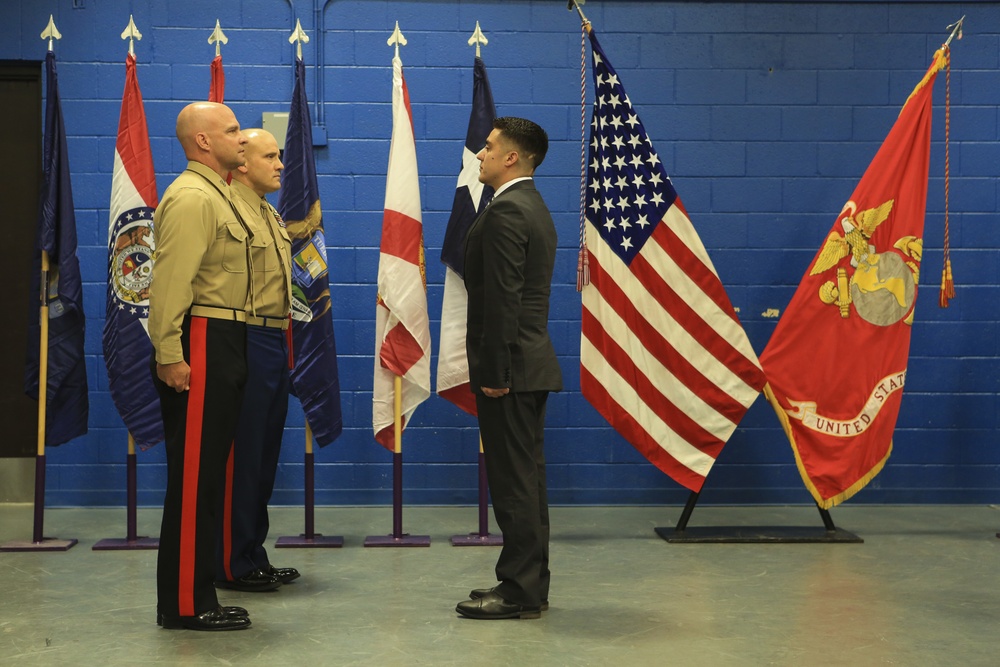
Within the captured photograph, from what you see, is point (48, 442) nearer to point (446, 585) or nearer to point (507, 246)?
point (446, 585)

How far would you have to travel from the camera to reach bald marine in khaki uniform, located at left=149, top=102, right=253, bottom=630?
120 inches

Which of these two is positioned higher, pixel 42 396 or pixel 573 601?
pixel 42 396

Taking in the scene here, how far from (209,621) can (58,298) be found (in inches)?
71.5

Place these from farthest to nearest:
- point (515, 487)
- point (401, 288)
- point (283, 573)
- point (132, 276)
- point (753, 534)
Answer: point (753, 534)
point (401, 288)
point (132, 276)
point (283, 573)
point (515, 487)

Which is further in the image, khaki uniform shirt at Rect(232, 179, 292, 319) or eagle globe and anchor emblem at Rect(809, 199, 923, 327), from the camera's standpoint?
eagle globe and anchor emblem at Rect(809, 199, 923, 327)

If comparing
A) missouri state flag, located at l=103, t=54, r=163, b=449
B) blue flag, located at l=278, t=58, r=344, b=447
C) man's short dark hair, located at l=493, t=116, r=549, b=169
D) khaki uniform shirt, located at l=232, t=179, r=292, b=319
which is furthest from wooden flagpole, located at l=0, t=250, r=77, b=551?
man's short dark hair, located at l=493, t=116, r=549, b=169

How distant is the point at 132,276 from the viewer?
168 inches

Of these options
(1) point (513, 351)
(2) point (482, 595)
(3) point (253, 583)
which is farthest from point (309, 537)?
(1) point (513, 351)

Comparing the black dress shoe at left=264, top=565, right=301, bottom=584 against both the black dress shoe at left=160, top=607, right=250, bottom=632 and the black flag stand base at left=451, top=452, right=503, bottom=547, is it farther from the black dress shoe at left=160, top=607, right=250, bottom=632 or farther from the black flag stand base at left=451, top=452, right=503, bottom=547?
the black flag stand base at left=451, top=452, right=503, bottom=547

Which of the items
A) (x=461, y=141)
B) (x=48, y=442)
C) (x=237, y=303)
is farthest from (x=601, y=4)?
(x=48, y=442)

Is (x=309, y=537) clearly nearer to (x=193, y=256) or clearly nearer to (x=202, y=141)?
(x=193, y=256)

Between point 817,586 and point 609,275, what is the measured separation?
1454 mm

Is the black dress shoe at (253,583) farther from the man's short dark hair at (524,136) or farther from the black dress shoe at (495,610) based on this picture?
the man's short dark hair at (524,136)

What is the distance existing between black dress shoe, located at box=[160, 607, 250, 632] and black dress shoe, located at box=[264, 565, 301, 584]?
537 mm
